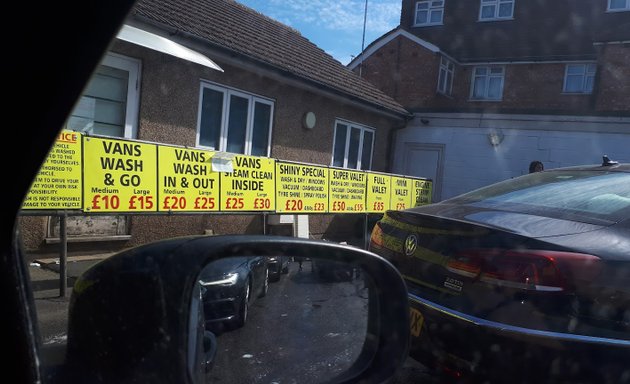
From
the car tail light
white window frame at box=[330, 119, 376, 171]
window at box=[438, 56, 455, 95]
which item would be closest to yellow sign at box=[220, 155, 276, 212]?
white window frame at box=[330, 119, 376, 171]

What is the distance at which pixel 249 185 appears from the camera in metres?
7.29

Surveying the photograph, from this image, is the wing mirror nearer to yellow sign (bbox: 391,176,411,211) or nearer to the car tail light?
the car tail light

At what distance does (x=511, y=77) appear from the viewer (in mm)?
21422

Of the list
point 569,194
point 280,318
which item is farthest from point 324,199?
point 280,318

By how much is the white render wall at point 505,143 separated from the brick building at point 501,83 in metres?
0.03

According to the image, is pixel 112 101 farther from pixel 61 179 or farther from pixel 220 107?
pixel 61 179

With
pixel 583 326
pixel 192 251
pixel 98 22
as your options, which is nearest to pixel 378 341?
pixel 192 251

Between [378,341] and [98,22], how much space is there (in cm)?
143

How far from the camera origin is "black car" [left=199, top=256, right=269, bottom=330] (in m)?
1.44

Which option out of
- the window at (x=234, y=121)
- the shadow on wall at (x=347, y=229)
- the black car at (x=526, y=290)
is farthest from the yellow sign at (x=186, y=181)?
the shadow on wall at (x=347, y=229)

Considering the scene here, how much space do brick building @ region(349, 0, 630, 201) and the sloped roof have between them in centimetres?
195

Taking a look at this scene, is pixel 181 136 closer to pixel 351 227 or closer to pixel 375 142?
pixel 351 227

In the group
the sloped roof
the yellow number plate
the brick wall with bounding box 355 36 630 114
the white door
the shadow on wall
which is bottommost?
the shadow on wall

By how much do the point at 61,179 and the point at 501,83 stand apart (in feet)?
67.0
